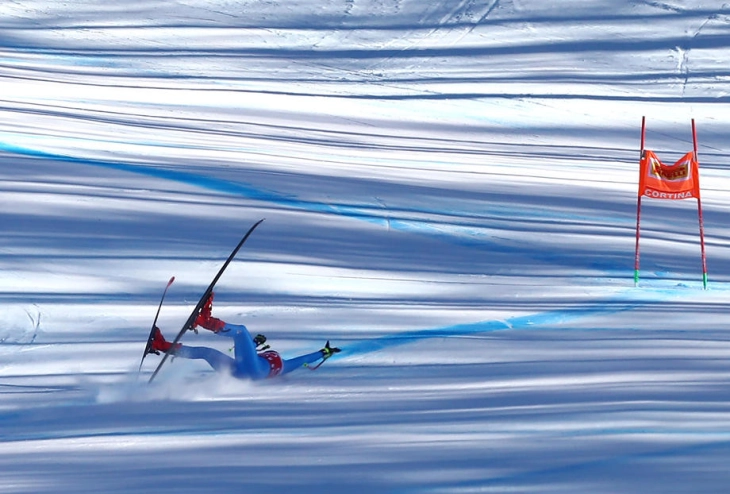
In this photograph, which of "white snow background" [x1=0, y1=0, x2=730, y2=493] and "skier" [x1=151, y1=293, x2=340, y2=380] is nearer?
"white snow background" [x1=0, y1=0, x2=730, y2=493]

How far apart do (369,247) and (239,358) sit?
2816 millimetres

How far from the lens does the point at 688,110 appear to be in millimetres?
12898

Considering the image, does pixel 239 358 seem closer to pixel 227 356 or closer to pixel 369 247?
pixel 227 356

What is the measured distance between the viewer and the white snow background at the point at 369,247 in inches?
148

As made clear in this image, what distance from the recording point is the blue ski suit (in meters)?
4.45

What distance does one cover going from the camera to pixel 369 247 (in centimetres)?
720

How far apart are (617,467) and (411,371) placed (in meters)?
1.36

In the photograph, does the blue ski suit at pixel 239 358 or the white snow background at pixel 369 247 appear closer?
the white snow background at pixel 369 247

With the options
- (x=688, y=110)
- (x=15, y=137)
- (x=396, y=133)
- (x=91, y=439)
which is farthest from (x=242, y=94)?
(x=91, y=439)

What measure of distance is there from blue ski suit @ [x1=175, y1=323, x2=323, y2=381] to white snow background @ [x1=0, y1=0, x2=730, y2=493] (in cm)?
6

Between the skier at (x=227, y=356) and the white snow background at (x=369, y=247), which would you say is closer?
the white snow background at (x=369, y=247)

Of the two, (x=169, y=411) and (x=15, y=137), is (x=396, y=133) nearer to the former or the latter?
(x=15, y=137)

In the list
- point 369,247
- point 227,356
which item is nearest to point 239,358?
point 227,356

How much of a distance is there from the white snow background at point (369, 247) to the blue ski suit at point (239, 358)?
0.06 metres
